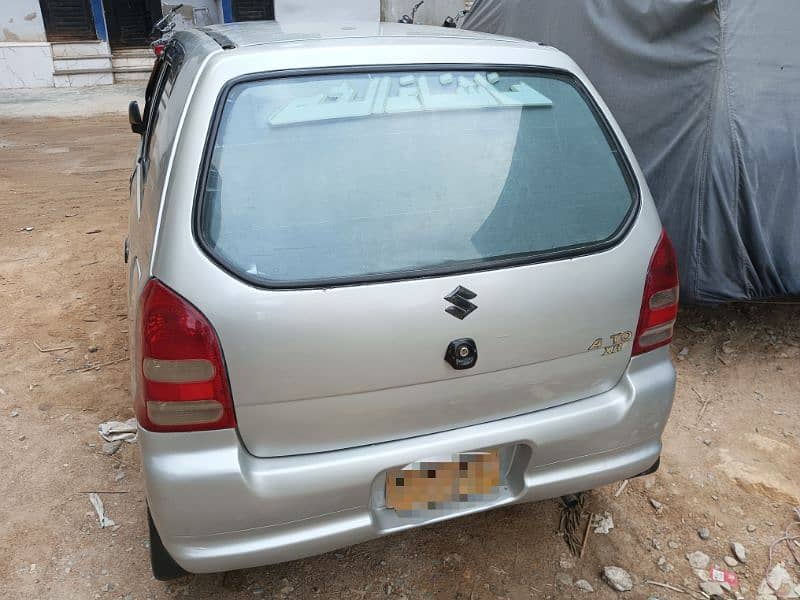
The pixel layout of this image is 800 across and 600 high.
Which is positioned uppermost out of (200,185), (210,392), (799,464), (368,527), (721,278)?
(200,185)

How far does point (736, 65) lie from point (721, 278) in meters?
1.11


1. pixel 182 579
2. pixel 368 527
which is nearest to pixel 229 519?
pixel 368 527

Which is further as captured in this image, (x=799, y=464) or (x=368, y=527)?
(x=799, y=464)

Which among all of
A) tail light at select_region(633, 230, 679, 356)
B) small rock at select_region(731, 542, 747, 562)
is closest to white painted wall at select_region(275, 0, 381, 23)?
tail light at select_region(633, 230, 679, 356)

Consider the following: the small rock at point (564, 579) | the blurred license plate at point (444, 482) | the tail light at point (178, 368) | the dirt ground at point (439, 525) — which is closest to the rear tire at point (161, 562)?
the dirt ground at point (439, 525)

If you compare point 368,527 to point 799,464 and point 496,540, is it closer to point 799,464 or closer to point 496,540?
point 496,540

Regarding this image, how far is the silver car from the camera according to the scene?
5.16ft

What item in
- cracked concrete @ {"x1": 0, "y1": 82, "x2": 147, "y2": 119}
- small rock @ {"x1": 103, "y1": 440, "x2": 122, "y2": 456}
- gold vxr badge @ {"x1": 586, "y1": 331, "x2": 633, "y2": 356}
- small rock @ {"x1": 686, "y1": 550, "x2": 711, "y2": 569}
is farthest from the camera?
cracked concrete @ {"x1": 0, "y1": 82, "x2": 147, "y2": 119}

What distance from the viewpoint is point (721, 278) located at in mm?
3482

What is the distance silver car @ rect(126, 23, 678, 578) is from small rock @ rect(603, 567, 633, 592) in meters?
0.42

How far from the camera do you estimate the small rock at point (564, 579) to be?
2.18 meters

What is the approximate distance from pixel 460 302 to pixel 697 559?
4.69ft

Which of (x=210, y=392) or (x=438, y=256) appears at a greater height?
(x=438, y=256)

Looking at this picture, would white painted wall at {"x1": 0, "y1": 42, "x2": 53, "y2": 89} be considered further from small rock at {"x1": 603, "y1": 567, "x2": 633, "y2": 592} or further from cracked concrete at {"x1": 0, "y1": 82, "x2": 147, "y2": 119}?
small rock at {"x1": 603, "y1": 567, "x2": 633, "y2": 592}
